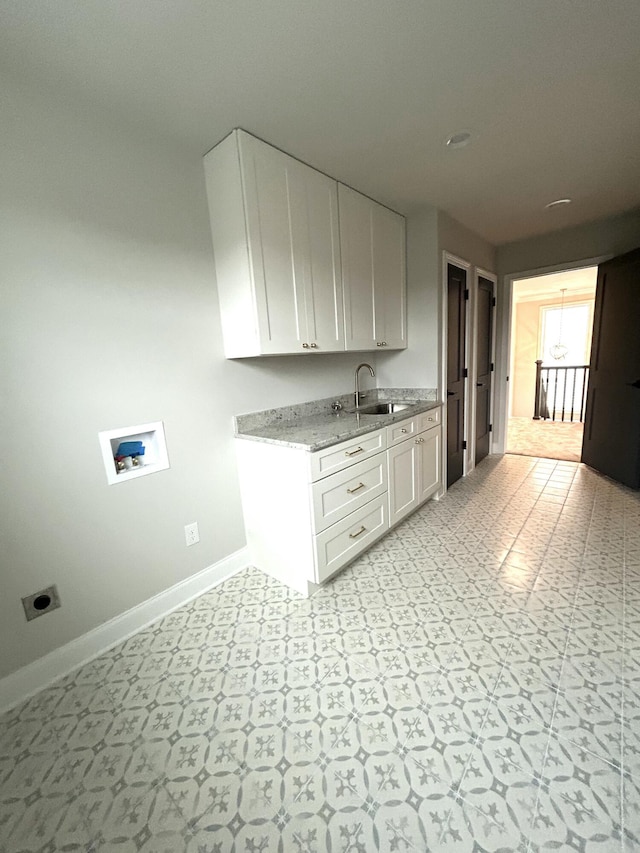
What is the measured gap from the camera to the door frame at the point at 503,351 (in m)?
3.96

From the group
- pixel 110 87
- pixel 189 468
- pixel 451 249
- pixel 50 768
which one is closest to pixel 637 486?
pixel 451 249

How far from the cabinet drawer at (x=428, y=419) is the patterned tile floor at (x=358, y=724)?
3.56ft

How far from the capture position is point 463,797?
3.41 ft

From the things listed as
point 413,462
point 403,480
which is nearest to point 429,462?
point 413,462

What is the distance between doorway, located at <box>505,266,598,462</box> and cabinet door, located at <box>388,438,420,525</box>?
11.7 feet

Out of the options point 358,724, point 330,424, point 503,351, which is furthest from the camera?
point 503,351

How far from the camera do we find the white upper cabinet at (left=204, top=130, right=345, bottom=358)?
1802mm

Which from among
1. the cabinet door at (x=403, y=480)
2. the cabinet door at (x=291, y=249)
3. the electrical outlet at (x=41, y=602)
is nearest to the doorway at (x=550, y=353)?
the cabinet door at (x=403, y=480)

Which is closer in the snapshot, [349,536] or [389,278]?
[349,536]

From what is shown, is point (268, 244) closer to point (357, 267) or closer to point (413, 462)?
point (357, 267)

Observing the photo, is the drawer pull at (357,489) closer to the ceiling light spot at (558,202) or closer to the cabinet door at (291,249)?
the cabinet door at (291,249)

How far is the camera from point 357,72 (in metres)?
1.44

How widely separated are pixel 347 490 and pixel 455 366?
2.00m

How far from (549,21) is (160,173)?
176 centimetres
